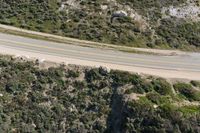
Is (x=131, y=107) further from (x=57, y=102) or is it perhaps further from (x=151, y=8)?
(x=151, y=8)

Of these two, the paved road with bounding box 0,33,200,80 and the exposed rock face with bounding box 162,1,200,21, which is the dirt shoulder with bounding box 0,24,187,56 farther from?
the exposed rock face with bounding box 162,1,200,21

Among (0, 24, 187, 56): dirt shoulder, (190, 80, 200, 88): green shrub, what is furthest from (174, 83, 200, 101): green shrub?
(0, 24, 187, 56): dirt shoulder

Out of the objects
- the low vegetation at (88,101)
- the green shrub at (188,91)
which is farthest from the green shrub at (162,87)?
the green shrub at (188,91)

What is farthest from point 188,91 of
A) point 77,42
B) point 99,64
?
point 77,42

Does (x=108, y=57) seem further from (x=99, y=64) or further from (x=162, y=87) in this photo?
(x=162, y=87)

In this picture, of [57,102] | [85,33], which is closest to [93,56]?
[85,33]

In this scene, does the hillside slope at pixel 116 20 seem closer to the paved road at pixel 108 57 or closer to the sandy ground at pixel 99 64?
the paved road at pixel 108 57
